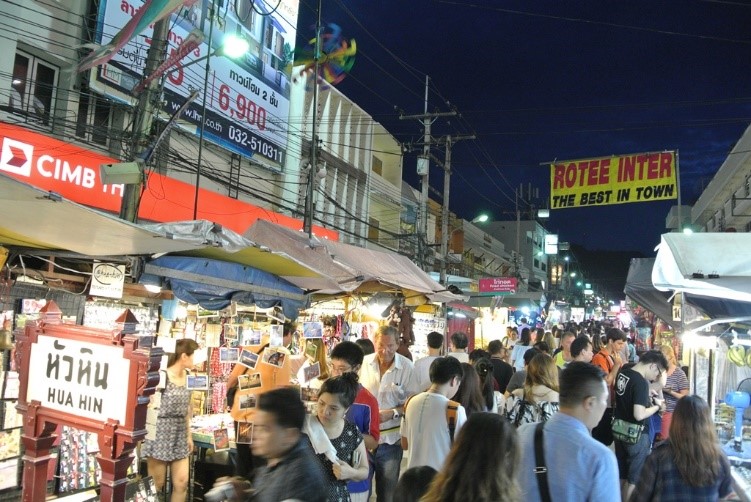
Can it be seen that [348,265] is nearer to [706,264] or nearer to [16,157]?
[706,264]

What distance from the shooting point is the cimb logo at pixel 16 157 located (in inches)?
368

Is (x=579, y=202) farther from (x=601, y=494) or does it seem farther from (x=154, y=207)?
(x=601, y=494)

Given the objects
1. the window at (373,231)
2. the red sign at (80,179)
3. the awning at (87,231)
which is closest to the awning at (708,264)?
the awning at (87,231)

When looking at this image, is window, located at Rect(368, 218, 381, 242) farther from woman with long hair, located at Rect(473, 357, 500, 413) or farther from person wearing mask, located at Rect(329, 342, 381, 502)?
person wearing mask, located at Rect(329, 342, 381, 502)

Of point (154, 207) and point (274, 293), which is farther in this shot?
point (154, 207)

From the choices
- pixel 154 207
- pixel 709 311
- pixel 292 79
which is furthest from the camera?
pixel 292 79

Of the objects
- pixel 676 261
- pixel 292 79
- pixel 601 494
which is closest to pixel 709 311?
pixel 676 261

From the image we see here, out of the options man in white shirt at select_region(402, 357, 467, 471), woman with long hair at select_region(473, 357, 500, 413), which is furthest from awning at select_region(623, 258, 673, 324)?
man in white shirt at select_region(402, 357, 467, 471)

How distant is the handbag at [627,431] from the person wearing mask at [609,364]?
16.6 inches

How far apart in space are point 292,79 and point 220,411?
47.1ft

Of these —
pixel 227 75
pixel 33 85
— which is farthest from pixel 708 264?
pixel 227 75

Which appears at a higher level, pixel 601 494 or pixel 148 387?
pixel 148 387

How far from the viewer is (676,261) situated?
4.59m

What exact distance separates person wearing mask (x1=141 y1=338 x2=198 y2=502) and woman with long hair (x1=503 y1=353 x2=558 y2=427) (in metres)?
3.73
